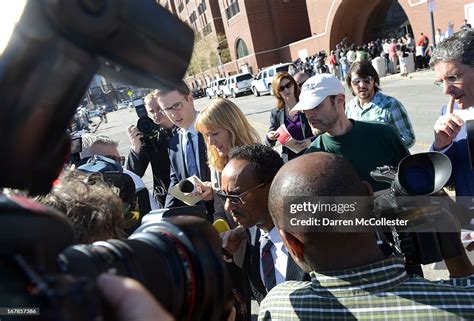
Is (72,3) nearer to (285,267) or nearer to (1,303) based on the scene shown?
(1,303)

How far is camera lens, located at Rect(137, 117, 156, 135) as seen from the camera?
12.6 feet

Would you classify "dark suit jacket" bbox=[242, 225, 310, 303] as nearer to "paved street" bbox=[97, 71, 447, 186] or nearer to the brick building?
"paved street" bbox=[97, 71, 447, 186]

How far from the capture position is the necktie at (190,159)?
3.42 m

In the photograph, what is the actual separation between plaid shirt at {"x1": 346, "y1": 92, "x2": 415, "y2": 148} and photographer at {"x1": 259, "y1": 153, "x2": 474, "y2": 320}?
7.17 ft

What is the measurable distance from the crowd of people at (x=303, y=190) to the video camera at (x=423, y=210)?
2.1 inches

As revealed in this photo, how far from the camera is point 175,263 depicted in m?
0.91

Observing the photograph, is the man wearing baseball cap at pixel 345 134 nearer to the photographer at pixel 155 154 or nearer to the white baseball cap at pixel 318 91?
the white baseball cap at pixel 318 91

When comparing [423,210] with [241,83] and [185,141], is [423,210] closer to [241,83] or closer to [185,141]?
[185,141]

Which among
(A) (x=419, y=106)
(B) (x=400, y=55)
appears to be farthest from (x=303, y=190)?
(B) (x=400, y=55)

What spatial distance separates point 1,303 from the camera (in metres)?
0.58

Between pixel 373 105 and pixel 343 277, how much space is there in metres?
2.72

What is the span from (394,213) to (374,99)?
2.52 metres

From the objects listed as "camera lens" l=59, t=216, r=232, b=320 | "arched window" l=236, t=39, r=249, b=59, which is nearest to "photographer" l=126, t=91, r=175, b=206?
"camera lens" l=59, t=216, r=232, b=320

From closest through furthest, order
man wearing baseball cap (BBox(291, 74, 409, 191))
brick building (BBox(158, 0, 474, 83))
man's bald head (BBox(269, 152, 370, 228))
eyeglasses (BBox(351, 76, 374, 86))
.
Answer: man's bald head (BBox(269, 152, 370, 228)), man wearing baseball cap (BBox(291, 74, 409, 191)), eyeglasses (BBox(351, 76, 374, 86)), brick building (BBox(158, 0, 474, 83))
